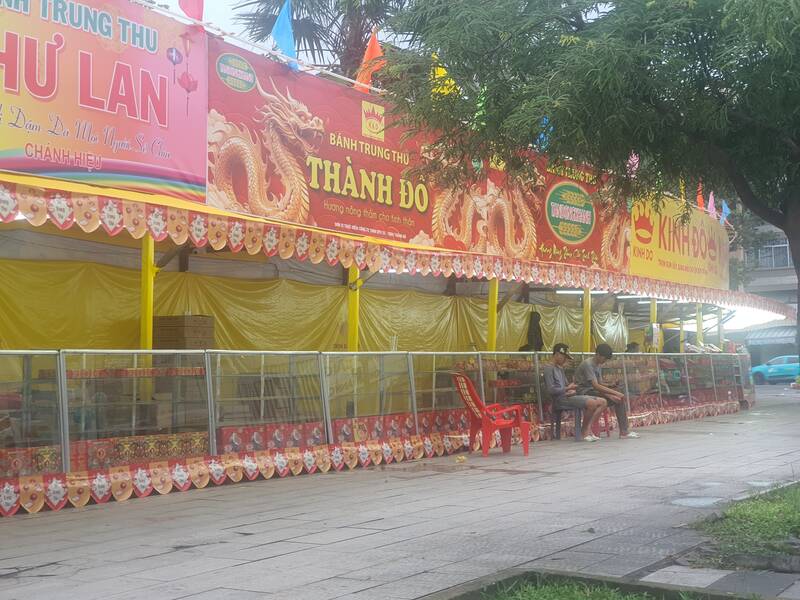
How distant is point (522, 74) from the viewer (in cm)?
831

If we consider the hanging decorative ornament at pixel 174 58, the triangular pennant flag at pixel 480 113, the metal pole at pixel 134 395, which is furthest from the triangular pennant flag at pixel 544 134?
the hanging decorative ornament at pixel 174 58

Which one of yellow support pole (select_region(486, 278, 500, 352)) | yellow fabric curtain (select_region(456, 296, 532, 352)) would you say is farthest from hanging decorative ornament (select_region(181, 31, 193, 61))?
yellow fabric curtain (select_region(456, 296, 532, 352))

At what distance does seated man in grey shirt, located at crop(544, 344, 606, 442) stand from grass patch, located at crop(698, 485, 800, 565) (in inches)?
270

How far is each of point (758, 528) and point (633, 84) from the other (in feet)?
11.4

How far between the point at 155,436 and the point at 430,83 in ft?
14.6

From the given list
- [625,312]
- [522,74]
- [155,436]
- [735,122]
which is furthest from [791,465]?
[625,312]

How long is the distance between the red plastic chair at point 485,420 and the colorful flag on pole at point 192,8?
5821mm

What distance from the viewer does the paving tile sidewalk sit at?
587 centimetres

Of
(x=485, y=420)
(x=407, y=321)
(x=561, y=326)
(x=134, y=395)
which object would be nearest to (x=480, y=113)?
(x=134, y=395)

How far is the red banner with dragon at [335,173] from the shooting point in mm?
12711

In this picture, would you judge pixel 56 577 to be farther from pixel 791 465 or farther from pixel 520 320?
pixel 520 320

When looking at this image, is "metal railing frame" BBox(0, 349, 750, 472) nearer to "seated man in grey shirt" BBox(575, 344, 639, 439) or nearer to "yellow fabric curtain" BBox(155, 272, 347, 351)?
"seated man in grey shirt" BBox(575, 344, 639, 439)

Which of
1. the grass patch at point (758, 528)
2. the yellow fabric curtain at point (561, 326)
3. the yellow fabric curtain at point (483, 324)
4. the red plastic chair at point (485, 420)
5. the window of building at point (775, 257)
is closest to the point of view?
the grass patch at point (758, 528)

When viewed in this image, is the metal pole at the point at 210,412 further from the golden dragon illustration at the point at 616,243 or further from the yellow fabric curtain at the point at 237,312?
the golden dragon illustration at the point at 616,243
